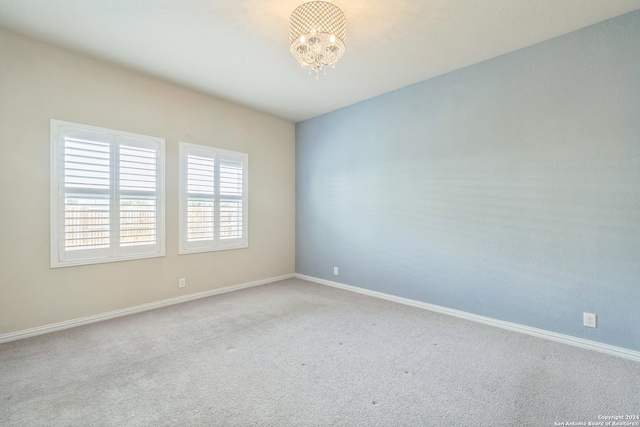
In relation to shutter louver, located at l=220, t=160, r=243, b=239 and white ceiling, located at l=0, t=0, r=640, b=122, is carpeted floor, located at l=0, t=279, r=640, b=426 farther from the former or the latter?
white ceiling, located at l=0, t=0, r=640, b=122

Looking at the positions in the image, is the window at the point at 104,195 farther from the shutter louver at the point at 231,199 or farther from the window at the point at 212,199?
the shutter louver at the point at 231,199

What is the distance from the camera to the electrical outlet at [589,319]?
257cm

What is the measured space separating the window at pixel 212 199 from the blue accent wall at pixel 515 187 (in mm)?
1724

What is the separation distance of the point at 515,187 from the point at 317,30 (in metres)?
2.43

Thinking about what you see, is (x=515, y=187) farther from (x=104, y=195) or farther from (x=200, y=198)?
(x=104, y=195)

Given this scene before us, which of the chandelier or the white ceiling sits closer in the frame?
the chandelier

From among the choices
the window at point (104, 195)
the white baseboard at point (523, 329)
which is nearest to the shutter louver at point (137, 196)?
the window at point (104, 195)

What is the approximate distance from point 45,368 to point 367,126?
13.9 ft

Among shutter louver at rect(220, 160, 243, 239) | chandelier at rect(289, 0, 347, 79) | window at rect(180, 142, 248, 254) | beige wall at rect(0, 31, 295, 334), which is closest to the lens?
chandelier at rect(289, 0, 347, 79)

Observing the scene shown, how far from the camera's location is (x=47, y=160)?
2.83 metres

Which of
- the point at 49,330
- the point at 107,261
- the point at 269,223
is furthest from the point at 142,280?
the point at 269,223

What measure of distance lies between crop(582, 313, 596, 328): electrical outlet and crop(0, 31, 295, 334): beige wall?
13.2 ft

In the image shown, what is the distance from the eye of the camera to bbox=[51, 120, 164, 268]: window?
290 centimetres

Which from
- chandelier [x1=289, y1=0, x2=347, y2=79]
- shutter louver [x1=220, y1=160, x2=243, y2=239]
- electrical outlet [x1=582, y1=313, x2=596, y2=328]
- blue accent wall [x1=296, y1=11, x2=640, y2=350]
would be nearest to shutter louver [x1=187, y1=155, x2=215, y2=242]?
shutter louver [x1=220, y1=160, x2=243, y2=239]
